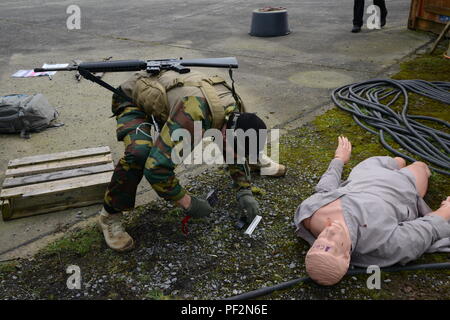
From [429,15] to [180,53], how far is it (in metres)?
4.32

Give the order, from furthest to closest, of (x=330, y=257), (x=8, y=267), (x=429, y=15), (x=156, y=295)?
(x=429, y=15), (x=8, y=267), (x=156, y=295), (x=330, y=257)

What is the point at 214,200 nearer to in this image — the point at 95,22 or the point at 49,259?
the point at 49,259

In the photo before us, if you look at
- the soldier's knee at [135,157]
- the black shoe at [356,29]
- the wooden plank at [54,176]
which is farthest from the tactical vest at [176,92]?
the black shoe at [356,29]

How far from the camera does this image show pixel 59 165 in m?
3.29

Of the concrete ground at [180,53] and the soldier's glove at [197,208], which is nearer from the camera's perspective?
the soldier's glove at [197,208]

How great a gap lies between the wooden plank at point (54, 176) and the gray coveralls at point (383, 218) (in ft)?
5.24

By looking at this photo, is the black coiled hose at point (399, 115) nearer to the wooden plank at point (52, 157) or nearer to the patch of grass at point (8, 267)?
the wooden plank at point (52, 157)

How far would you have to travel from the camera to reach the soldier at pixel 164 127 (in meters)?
2.35

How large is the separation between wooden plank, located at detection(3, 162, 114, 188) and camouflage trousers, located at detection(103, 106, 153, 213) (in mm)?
583

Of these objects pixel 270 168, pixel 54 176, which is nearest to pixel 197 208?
pixel 270 168

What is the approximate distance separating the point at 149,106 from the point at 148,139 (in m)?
0.22

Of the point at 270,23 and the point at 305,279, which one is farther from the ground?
the point at 270,23


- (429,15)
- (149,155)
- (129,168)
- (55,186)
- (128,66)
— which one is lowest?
(55,186)

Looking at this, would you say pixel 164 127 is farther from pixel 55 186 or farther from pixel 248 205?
pixel 55 186
